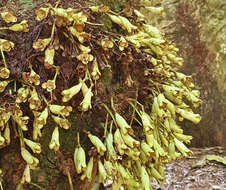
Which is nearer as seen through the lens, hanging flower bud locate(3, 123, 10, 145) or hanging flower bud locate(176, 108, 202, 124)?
hanging flower bud locate(3, 123, 10, 145)

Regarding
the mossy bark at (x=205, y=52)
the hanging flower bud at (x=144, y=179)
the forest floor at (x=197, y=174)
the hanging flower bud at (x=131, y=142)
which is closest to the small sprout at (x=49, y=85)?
the hanging flower bud at (x=131, y=142)

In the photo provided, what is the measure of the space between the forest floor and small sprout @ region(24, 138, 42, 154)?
1.91 m

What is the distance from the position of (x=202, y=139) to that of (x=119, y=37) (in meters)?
2.53

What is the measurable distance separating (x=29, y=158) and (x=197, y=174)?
2.27 meters

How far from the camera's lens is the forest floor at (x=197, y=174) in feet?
8.50

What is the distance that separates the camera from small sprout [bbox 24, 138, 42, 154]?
79 centimetres

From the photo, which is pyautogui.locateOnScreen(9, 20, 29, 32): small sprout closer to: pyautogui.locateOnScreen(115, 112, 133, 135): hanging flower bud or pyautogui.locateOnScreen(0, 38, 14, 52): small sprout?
pyautogui.locateOnScreen(0, 38, 14, 52): small sprout

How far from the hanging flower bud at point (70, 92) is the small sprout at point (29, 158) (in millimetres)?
171

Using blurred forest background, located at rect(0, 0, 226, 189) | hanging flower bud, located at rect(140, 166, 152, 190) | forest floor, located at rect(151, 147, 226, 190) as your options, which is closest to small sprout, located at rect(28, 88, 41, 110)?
hanging flower bud, located at rect(140, 166, 152, 190)

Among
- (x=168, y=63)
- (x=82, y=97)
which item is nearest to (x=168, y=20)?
(x=168, y=63)

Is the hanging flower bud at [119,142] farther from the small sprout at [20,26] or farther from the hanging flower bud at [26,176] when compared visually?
the small sprout at [20,26]

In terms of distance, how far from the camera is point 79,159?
0.83 meters

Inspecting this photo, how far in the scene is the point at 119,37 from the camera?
0.92m

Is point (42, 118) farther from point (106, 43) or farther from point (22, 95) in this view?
point (106, 43)
